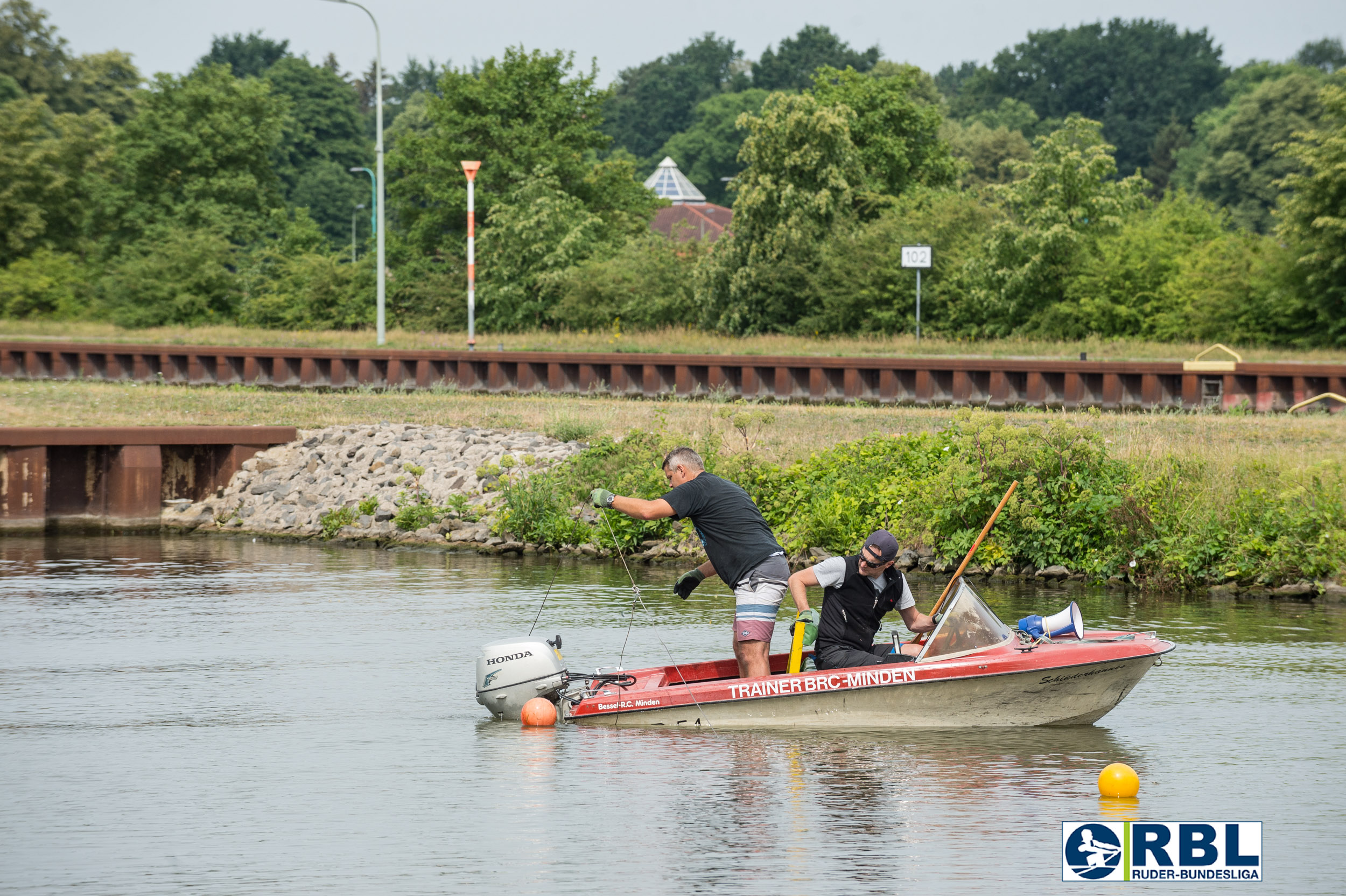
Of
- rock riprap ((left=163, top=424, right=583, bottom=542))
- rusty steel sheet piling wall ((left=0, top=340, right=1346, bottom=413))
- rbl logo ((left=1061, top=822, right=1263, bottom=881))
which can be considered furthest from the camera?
rusty steel sheet piling wall ((left=0, top=340, right=1346, bottom=413))

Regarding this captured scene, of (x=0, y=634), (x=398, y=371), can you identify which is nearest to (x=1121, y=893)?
(x=0, y=634)

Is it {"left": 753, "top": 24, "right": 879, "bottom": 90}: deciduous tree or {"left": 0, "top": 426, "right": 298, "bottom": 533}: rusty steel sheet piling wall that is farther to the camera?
{"left": 753, "top": 24, "right": 879, "bottom": 90}: deciduous tree

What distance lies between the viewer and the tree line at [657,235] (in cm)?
3744

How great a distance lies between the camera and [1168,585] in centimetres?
1703

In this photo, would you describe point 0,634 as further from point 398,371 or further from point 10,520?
point 398,371

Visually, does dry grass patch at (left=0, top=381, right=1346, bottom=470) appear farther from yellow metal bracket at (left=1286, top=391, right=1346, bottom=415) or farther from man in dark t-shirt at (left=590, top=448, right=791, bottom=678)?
man in dark t-shirt at (left=590, top=448, right=791, bottom=678)

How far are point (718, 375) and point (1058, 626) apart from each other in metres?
21.5

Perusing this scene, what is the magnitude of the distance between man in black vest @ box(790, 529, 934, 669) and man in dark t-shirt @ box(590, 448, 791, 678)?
0.81 feet

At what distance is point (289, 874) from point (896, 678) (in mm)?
4468

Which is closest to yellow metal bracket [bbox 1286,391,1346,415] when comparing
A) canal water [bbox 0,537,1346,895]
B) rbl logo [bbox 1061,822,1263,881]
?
canal water [bbox 0,537,1346,895]

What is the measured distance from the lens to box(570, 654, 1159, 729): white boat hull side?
1047cm

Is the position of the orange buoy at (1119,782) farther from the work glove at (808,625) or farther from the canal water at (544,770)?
the work glove at (808,625)

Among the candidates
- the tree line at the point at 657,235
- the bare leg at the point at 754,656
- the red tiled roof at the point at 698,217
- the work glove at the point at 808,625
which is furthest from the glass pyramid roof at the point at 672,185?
Answer: the bare leg at the point at 754,656

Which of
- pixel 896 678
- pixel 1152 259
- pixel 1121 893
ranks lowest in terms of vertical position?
pixel 1121 893
